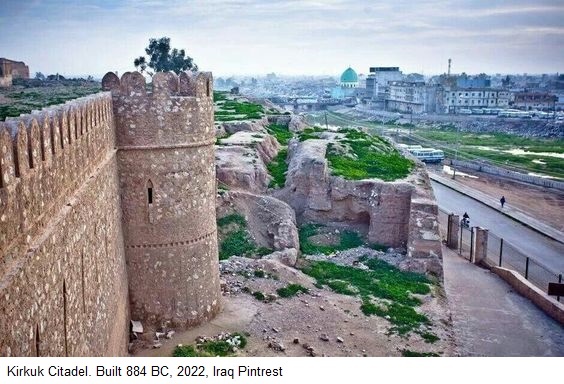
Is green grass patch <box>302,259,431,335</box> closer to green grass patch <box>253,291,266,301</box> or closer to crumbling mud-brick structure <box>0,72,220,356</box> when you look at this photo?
green grass patch <box>253,291,266,301</box>

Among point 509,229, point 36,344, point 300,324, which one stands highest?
point 36,344

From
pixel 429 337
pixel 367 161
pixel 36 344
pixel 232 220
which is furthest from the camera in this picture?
pixel 367 161

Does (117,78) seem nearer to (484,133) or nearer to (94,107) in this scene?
(94,107)

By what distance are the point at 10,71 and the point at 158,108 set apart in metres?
21.0

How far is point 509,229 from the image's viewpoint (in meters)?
26.8

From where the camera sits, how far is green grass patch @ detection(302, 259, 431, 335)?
1321cm

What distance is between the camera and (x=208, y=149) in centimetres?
1091

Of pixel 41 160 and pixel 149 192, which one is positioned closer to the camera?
pixel 41 160

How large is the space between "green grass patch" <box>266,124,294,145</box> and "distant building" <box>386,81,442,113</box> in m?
47.7

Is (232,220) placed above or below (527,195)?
above

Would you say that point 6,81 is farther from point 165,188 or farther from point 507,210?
point 507,210

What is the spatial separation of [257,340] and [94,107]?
15.9 feet

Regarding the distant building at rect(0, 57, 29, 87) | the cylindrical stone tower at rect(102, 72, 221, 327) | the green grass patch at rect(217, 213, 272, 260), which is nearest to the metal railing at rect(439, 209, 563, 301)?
the green grass patch at rect(217, 213, 272, 260)

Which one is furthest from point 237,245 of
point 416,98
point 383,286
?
point 416,98
